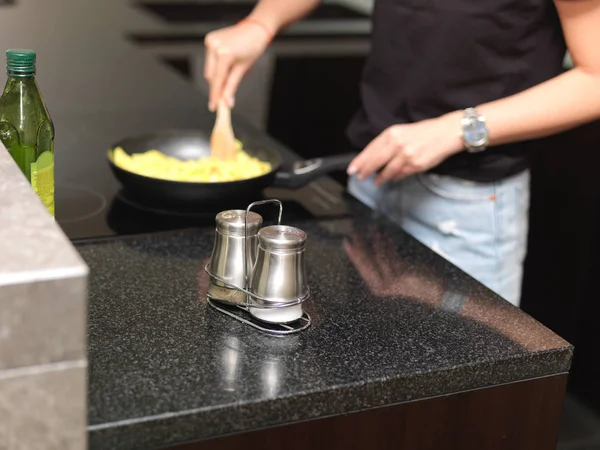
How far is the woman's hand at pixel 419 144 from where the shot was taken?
1347 millimetres

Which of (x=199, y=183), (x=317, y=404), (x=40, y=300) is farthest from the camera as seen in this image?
(x=199, y=183)

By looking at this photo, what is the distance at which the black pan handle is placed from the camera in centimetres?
146

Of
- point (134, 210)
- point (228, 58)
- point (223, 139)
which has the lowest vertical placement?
point (134, 210)

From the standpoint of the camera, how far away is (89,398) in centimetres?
88

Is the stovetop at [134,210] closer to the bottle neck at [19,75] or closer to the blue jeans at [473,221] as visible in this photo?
the blue jeans at [473,221]

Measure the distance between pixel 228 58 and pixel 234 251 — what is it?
0.57 meters

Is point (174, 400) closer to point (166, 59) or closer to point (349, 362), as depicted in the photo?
point (349, 362)

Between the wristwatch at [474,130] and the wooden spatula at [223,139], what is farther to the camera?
the wooden spatula at [223,139]

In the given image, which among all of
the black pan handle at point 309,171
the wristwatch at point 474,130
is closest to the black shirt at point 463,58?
the wristwatch at point 474,130

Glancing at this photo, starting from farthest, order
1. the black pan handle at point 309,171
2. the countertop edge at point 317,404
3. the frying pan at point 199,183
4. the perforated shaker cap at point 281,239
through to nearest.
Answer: the black pan handle at point 309,171
the frying pan at point 199,183
the perforated shaker cap at point 281,239
the countertop edge at point 317,404

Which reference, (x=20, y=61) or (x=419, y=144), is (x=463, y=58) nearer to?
(x=419, y=144)

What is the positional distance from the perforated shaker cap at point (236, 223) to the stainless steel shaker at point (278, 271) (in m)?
0.03

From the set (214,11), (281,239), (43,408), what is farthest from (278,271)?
(214,11)

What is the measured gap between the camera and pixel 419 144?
1344 millimetres
